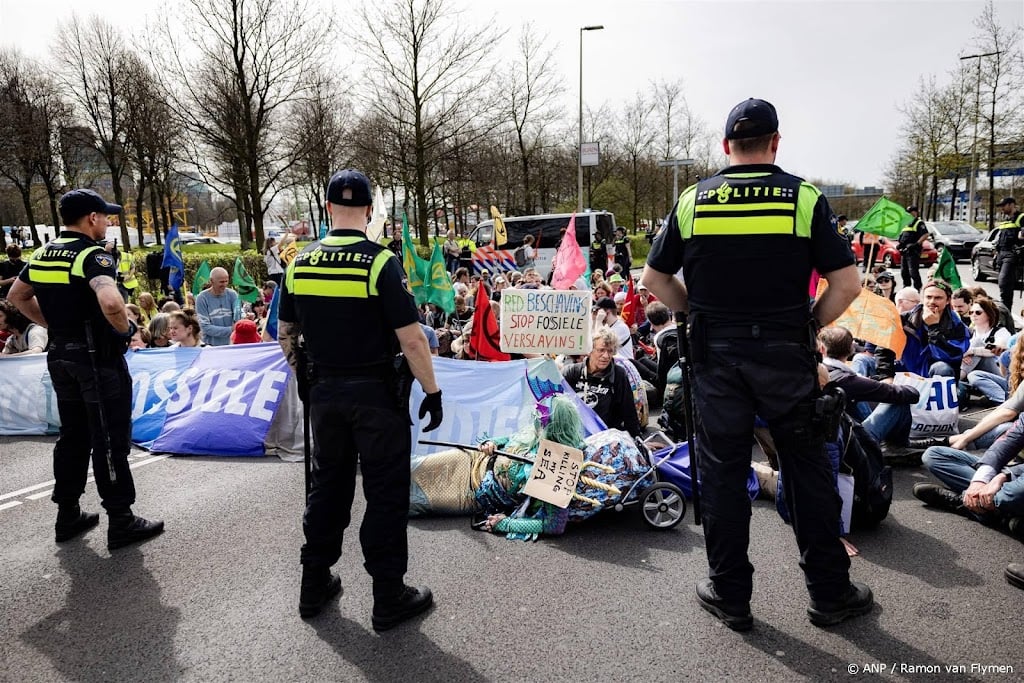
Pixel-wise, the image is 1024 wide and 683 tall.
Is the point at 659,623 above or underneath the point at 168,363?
underneath

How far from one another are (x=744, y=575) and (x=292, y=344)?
2.40m

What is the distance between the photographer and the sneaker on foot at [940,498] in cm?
455

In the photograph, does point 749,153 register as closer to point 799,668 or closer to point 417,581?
point 799,668

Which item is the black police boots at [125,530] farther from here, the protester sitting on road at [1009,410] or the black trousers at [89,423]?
the protester sitting on road at [1009,410]

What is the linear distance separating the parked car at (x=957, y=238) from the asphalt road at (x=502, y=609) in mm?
24238

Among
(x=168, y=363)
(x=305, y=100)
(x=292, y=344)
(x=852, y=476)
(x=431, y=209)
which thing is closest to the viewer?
(x=292, y=344)

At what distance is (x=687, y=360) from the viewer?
3.34 meters

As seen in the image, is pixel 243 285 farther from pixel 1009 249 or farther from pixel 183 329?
pixel 1009 249

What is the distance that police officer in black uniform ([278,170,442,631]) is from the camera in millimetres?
3236

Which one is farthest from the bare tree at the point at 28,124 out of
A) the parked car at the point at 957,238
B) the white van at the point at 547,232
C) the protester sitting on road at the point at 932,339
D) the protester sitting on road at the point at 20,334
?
the parked car at the point at 957,238

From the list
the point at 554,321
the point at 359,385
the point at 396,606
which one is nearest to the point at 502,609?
the point at 396,606

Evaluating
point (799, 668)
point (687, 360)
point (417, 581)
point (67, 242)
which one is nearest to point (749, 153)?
point (687, 360)

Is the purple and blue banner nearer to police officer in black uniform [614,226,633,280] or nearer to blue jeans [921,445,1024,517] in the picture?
blue jeans [921,445,1024,517]

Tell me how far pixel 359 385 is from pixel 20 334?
689 centimetres
